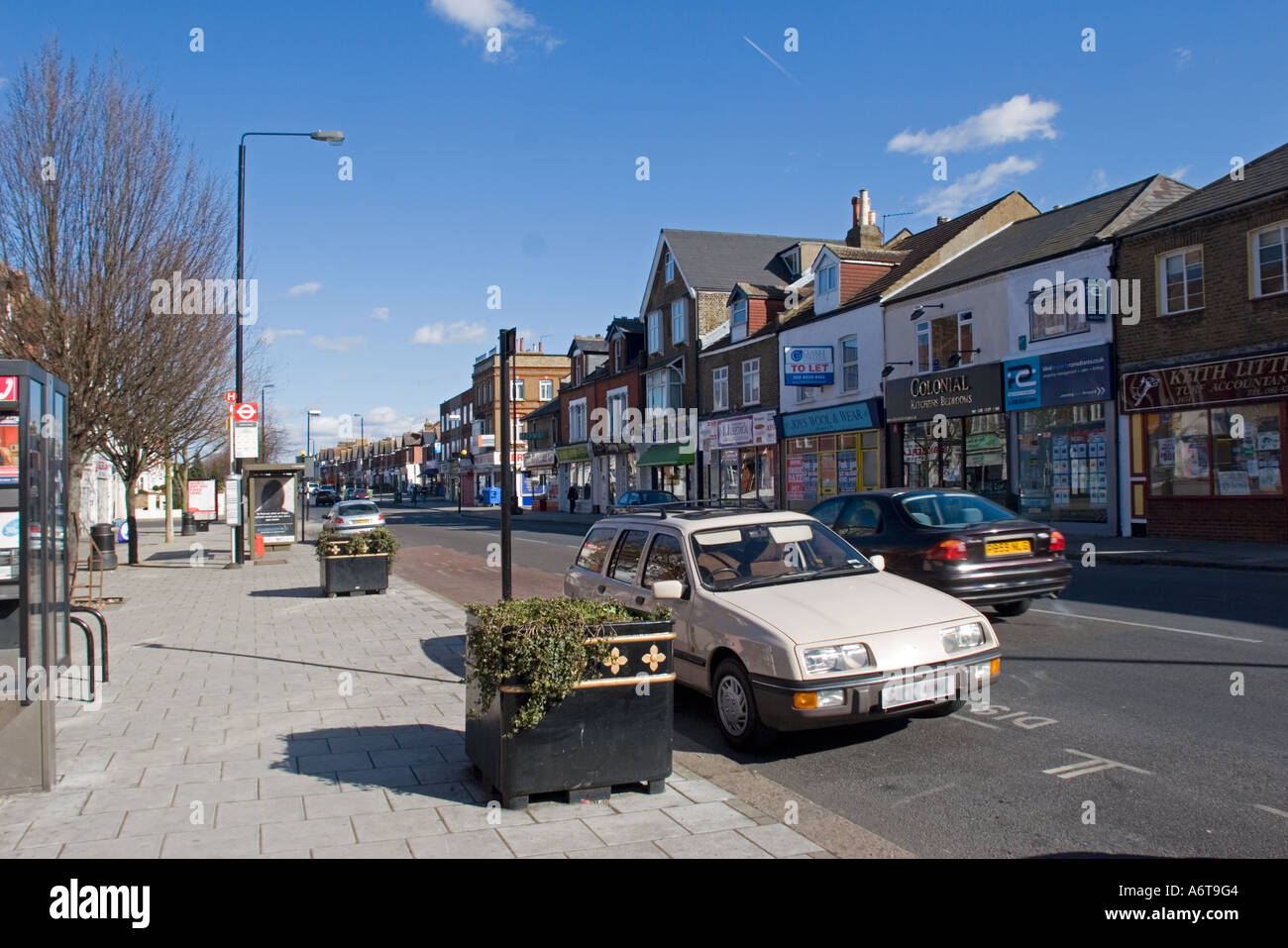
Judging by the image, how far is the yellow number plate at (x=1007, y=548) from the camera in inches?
379

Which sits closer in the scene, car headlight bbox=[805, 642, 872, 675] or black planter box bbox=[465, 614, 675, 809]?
black planter box bbox=[465, 614, 675, 809]

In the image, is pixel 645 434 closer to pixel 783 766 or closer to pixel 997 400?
pixel 997 400

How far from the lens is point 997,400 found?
2462 centimetres

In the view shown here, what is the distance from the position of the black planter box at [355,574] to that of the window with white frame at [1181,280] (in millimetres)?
16826

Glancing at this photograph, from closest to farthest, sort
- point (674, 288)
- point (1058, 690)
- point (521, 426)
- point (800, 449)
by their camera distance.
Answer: point (1058, 690), point (800, 449), point (674, 288), point (521, 426)

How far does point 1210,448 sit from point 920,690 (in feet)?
56.7

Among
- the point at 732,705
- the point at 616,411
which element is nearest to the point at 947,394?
the point at 732,705

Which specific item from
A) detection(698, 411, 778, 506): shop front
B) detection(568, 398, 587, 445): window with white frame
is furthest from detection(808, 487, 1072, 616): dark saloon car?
detection(568, 398, 587, 445): window with white frame

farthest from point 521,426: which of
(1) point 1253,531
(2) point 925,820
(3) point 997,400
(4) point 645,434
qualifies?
(2) point 925,820

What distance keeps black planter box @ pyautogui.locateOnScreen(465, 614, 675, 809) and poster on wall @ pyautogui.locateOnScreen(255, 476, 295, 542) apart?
69.8 ft

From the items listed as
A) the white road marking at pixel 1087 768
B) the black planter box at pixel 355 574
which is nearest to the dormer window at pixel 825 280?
the black planter box at pixel 355 574

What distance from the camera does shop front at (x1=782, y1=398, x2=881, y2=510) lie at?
29.9 m

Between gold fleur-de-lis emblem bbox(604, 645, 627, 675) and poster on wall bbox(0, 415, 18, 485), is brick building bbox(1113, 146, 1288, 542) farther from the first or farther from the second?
poster on wall bbox(0, 415, 18, 485)

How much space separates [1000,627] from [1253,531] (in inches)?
481
